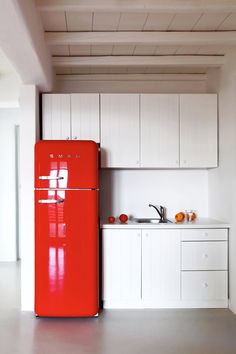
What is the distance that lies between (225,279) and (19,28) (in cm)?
308

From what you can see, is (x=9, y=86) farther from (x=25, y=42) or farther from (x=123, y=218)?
(x=123, y=218)

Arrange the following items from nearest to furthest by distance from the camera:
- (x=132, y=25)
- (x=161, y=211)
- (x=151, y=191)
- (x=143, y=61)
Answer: (x=132, y=25) < (x=143, y=61) < (x=161, y=211) < (x=151, y=191)

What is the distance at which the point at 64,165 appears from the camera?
347 cm

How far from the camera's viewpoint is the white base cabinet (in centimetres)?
370

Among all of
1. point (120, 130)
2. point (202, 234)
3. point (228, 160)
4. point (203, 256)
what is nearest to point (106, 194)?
point (120, 130)

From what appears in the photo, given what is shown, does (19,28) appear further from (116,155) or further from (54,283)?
(54,283)

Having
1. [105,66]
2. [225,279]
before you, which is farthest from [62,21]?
[225,279]

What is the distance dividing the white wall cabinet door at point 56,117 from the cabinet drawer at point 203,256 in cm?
179

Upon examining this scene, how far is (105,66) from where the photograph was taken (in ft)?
13.9

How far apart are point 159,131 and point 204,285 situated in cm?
173

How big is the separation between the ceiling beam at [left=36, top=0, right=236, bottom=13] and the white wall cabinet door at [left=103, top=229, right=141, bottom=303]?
2.12m

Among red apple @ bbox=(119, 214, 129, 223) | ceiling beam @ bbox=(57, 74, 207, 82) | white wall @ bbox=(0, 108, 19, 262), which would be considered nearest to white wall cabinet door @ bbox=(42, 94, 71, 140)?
ceiling beam @ bbox=(57, 74, 207, 82)

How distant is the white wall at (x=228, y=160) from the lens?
11.7 feet

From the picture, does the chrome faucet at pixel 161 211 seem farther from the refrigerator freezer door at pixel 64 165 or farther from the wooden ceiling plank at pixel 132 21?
the wooden ceiling plank at pixel 132 21
